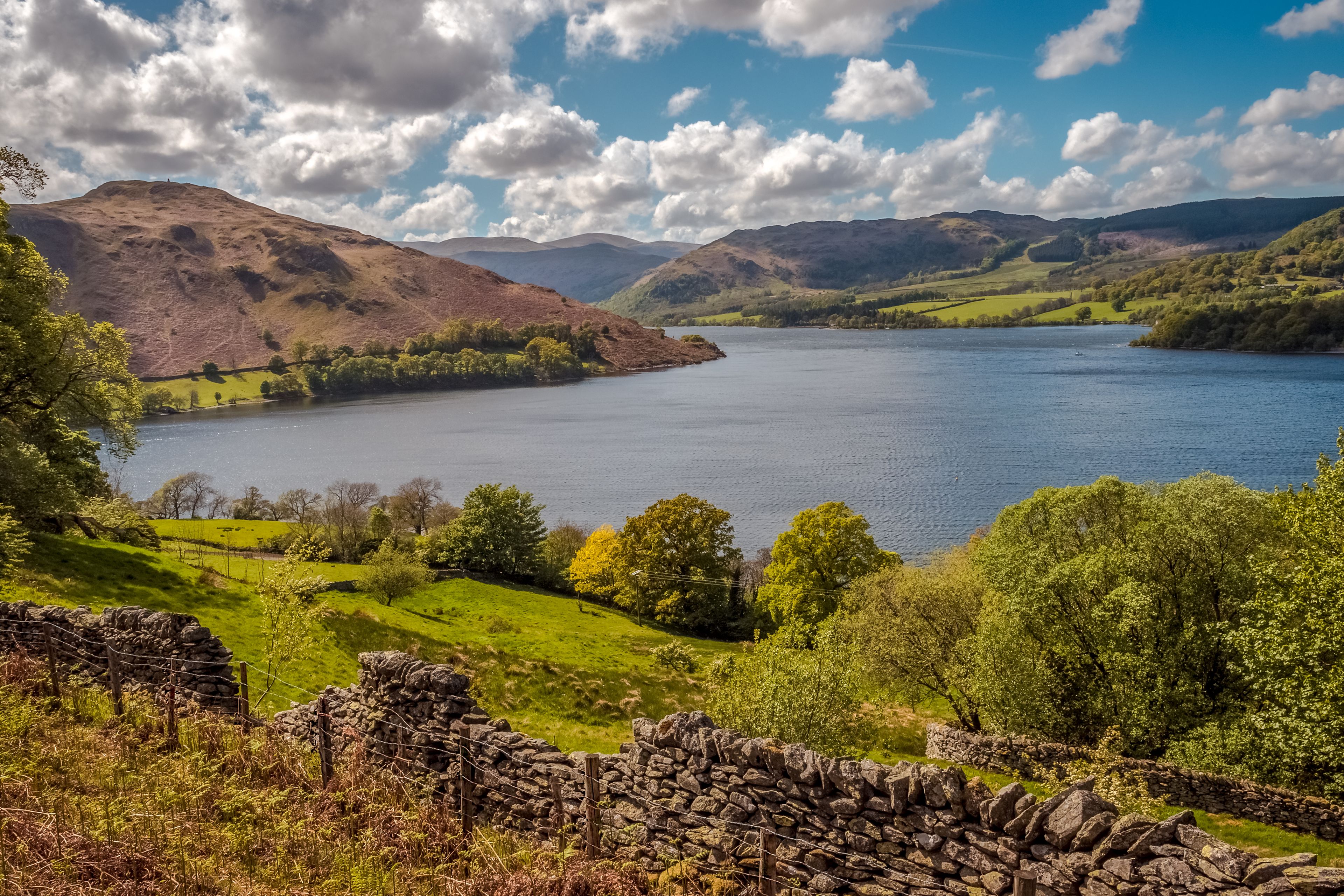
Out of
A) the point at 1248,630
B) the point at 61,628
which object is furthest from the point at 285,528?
the point at 1248,630

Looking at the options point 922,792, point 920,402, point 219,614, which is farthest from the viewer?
point 920,402

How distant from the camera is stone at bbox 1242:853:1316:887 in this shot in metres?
6.57

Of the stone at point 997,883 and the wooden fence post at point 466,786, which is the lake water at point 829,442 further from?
the stone at point 997,883

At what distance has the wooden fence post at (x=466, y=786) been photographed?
32.0ft

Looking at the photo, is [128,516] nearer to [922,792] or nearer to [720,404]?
[922,792]

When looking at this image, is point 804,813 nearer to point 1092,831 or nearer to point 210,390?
point 1092,831

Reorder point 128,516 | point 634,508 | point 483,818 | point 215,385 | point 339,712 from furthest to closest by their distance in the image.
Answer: point 215,385 < point 634,508 < point 128,516 < point 339,712 < point 483,818

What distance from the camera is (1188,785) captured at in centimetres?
1958

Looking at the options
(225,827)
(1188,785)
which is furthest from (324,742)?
(1188,785)

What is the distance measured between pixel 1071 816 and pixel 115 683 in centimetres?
1373

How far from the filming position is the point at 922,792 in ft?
26.3

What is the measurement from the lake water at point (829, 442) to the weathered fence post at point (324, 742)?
59226 mm

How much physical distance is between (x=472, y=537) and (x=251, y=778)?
51.0 meters

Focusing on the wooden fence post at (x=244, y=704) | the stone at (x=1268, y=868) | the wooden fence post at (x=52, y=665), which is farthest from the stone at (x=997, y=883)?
the wooden fence post at (x=52, y=665)
